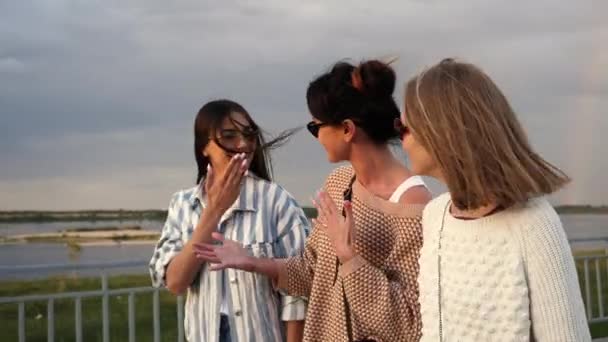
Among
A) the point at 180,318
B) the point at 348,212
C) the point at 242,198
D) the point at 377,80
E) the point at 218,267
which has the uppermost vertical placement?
the point at 377,80

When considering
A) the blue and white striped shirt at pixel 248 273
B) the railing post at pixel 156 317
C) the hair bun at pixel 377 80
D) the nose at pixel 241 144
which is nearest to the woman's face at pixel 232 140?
the nose at pixel 241 144

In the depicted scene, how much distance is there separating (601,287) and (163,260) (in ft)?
29.9

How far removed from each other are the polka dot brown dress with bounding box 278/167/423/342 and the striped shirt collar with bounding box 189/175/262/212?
264mm

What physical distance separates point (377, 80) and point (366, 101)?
0.07 meters

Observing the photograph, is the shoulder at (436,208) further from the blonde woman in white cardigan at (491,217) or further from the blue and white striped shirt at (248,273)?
the blue and white striped shirt at (248,273)

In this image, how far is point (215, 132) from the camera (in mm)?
3076

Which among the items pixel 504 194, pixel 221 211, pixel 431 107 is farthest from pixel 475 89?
pixel 221 211

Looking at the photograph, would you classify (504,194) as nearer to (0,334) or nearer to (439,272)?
(439,272)

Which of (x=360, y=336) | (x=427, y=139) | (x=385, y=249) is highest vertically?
(x=427, y=139)

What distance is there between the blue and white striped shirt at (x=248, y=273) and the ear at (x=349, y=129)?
17.8 inches

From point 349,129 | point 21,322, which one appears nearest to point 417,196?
point 349,129

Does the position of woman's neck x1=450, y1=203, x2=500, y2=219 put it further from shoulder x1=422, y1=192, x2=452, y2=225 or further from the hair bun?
the hair bun

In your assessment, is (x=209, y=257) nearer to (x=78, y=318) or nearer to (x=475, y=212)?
(x=475, y=212)

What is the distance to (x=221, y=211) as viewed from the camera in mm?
2969
